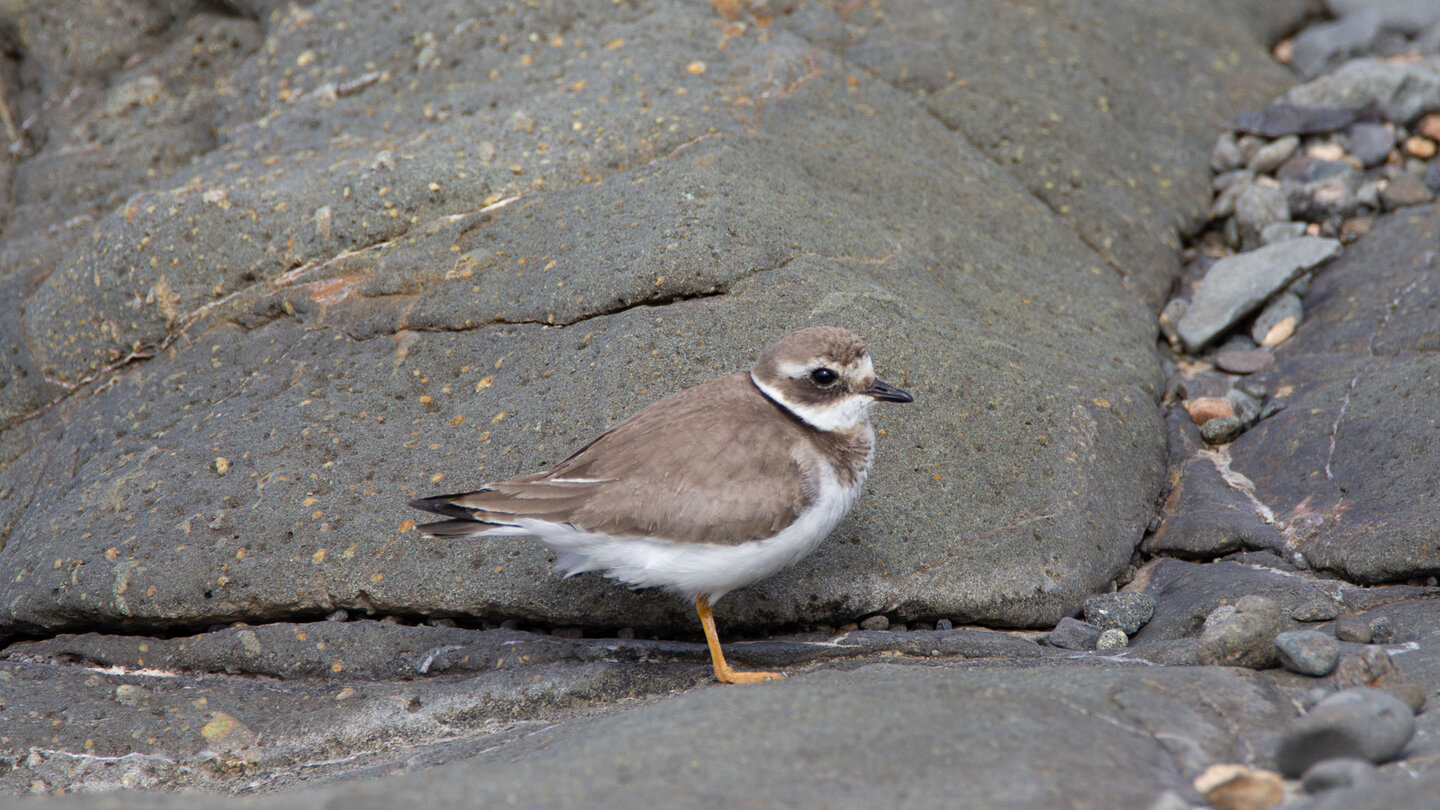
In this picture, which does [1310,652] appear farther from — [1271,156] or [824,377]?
[1271,156]

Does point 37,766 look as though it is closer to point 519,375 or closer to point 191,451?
point 191,451

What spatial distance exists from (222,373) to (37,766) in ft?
8.37

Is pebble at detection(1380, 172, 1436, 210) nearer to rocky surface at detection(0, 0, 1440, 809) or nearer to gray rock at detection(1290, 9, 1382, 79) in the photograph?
rocky surface at detection(0, 0, 1440, 809)

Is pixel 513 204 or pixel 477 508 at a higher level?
pixel 513 204

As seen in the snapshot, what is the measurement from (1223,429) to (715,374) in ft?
10.9

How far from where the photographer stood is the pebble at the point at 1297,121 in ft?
29.2

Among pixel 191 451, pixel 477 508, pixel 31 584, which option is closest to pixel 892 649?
pixel 477 508

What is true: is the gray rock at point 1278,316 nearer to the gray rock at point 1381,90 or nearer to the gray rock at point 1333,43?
the gray rock at point 1381,90

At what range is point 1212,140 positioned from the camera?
9016mm

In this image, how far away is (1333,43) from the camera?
10.5 m

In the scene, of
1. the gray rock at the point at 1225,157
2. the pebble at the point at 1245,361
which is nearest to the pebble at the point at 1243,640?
the pebble at the point at 1245,361

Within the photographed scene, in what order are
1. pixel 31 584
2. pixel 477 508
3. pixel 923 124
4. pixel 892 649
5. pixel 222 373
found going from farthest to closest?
pixel 923 124 < pixel 222 373 < pixel 31 584 < pixel 892 649 < pixel 477 508

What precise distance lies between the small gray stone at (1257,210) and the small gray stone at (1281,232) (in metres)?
0.06

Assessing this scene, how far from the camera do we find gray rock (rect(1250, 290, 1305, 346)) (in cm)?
746
